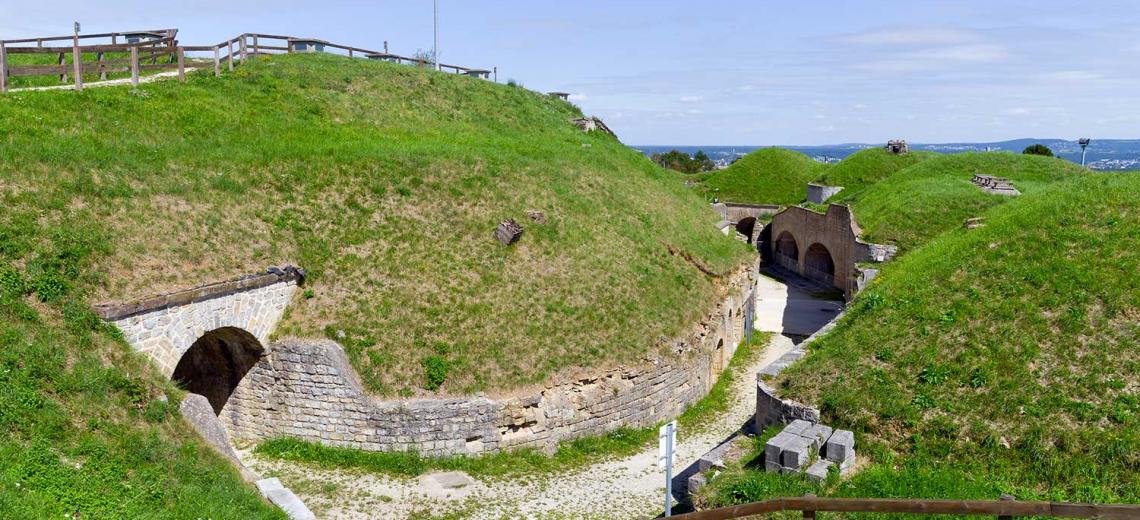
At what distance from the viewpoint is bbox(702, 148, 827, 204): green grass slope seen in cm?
5997

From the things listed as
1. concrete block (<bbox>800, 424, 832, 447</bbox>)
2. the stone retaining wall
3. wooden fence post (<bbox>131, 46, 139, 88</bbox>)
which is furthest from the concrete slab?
wooden fence post (<bbox>131, 46, 139, 88</bbox>)

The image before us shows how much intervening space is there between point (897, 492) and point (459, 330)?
33.2ft

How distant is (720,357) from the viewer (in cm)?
2338

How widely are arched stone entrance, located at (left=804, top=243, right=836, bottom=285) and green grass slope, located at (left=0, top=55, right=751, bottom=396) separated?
50.9 ft

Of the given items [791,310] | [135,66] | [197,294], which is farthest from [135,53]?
[791,310]

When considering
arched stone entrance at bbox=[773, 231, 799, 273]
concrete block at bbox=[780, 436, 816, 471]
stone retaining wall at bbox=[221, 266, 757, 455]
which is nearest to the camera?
concrete block at bbox=[780, 436, 816, 471]

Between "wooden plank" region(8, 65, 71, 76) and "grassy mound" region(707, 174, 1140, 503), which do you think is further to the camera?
"wooden plank" region(8, 65, 71, 76)

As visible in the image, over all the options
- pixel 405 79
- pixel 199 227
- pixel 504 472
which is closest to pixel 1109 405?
pixel 504 472

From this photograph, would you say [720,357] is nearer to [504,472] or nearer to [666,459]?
[504,472]

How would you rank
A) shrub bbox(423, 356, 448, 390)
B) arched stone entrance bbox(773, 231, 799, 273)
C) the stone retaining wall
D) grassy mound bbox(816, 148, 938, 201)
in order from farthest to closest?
grassy mound bbox(816, 148, 938, 201), arched stone entrance bbox(773, 231, 799, 273), shrub bbox(423, 356, 448, 390), the stone retaining wall

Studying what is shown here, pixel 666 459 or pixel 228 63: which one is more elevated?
pixel 228 63

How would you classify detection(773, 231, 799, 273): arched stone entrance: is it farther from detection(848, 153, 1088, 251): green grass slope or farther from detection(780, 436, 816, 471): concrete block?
detection(780, 436, 816, 471): concrete block

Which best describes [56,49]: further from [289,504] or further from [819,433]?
[819,433]

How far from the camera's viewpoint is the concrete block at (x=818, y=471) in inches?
434
